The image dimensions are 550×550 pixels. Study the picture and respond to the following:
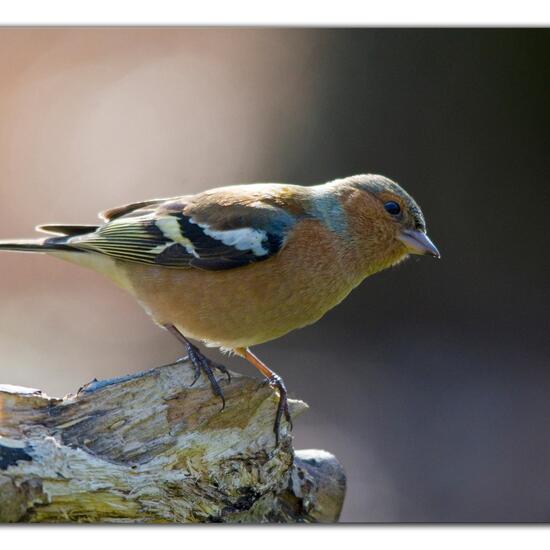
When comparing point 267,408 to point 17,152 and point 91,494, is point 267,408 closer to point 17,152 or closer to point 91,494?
point 91,494

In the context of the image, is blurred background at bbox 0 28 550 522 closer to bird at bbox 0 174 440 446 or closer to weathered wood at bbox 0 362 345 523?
bird at bbox 0 174 440 446

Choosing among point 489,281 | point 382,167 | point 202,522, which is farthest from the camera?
point 382,167

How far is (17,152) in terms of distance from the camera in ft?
16.4

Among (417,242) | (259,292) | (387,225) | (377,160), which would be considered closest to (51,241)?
(259,292)

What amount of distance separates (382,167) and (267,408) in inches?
82.6

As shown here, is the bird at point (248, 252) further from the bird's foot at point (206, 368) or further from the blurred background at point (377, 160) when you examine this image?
the blurred background at point (377, 160)

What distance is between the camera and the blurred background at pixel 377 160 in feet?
15.6

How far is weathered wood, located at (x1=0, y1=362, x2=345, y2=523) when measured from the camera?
A: 3633mm

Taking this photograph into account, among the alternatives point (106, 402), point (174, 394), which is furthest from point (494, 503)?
point (106, 402)

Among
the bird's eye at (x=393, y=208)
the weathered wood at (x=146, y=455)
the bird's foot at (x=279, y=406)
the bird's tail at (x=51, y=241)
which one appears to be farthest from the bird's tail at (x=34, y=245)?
the bird's eye at (x=393, y=208)

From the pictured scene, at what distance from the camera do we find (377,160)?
5.57 metres

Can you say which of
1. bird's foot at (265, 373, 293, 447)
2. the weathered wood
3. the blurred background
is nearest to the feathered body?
bird's foot at (265, 373, 293, 447)

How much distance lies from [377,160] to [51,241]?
2.16 metres

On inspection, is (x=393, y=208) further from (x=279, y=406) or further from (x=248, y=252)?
(x=279, y=406)
